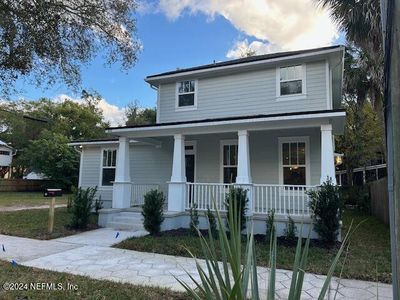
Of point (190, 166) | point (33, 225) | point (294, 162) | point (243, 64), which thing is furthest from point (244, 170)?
point (33, 225)

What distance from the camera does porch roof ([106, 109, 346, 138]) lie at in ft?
28.8

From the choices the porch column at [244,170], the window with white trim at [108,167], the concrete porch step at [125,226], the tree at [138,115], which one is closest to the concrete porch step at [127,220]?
the concrete porch step at [125,226]

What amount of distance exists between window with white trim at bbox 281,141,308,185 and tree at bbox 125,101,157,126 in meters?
23.2

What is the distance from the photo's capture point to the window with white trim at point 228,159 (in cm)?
1214

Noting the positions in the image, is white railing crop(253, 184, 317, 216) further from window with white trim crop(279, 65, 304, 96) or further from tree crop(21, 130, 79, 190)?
tree crop(21, 130, 79, 190)

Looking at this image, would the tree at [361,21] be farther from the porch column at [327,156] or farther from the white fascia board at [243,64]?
the porch column at [327,156]

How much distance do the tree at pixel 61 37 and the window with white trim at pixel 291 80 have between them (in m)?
5.24

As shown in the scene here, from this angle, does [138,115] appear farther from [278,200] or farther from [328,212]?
[328,212]

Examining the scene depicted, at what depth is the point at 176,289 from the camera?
16.0 ft

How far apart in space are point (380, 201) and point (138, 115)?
90.3ft

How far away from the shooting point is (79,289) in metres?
4.68

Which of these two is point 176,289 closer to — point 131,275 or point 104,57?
point 131,275

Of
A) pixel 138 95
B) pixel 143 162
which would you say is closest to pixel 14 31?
pixel 143 162

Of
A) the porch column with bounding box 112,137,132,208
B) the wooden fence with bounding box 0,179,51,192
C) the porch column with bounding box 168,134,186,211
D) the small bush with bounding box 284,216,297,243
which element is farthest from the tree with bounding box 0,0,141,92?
the wooden fence with bounding box 0,179,51,192
